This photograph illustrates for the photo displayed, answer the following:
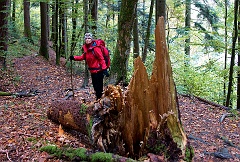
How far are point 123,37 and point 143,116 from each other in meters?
3.36

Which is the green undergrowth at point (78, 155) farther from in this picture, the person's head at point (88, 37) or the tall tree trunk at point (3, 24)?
the tall tree trunk at point (3, 24)

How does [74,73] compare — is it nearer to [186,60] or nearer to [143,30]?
[143,30]

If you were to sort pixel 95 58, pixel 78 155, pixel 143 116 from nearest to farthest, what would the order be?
pixel 78 155 → pixel 143 116 → pixel 95 58

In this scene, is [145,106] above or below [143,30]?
below

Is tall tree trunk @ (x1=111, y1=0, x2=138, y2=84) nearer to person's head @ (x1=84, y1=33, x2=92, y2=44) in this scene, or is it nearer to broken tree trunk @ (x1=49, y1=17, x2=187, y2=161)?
person's head @ (x1=84, y1=33, x2=92, y2=44)

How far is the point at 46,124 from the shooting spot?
5852 millimetres

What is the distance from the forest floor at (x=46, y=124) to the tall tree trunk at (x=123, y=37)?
47.1 inches

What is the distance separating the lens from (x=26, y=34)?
19922 millimetres

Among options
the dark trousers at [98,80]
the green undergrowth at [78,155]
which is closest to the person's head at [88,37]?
the dark trousers at [98,80]

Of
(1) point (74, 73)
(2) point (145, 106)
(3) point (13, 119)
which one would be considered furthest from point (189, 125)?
(1) point (74, 73)

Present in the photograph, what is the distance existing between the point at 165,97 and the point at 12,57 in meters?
11.7

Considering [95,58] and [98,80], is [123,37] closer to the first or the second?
[95,58]

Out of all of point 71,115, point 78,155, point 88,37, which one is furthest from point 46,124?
point 88,37

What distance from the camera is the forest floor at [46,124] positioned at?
4797 mm
